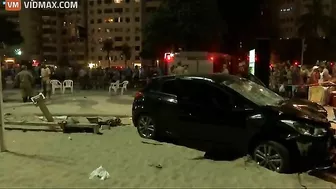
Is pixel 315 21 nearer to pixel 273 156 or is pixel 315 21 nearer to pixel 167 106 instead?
pixel 167 106

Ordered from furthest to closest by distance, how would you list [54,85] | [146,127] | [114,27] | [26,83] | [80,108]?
[114,27] < [54,85] < [26,83] < [80,108] < [146,127]

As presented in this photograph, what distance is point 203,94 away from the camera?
7.94 metres

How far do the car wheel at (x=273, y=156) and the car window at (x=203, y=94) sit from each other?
0.98m

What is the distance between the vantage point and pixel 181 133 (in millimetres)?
8273

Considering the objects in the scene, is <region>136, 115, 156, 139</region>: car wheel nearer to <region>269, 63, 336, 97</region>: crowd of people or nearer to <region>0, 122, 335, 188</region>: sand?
<region>0, 122, 335, 188</region>: sand

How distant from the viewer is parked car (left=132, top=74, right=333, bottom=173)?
6570 millimetres

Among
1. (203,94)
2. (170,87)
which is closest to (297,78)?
(170,87)

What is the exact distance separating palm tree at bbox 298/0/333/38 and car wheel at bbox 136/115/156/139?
5884 cm

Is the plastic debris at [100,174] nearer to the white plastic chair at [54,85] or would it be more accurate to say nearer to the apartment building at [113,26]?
the white plastic chair at [54,85]

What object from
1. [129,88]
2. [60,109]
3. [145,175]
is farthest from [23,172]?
[129,88]

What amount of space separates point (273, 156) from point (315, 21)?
6171 cm

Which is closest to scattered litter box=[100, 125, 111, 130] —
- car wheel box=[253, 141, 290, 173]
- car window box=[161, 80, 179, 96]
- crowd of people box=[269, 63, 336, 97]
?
car window box=[161, 80, 179, 96]

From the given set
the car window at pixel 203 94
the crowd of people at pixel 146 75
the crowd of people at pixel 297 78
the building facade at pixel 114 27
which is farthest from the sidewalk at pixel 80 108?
the building facade at pixel 114 27

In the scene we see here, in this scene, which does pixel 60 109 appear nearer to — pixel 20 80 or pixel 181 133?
pixel 20 80
